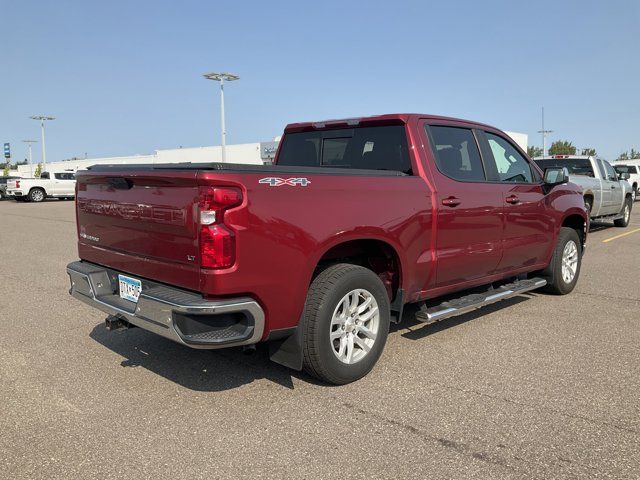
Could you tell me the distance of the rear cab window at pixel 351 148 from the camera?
4445 millimetres

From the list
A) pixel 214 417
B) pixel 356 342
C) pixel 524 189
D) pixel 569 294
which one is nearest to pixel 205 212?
pixel 214 417

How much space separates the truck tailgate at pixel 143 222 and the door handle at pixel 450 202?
2175mm

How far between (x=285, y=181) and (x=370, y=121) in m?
1.66

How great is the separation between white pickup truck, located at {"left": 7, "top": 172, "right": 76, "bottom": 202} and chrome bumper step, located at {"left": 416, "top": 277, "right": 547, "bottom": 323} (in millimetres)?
29050

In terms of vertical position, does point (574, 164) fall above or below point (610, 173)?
above

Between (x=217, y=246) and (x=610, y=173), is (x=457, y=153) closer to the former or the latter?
(x=217, y=246)

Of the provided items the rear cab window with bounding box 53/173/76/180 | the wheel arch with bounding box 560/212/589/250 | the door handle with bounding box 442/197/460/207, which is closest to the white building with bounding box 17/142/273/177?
the rear cab window with bounding box 53/173/76/180

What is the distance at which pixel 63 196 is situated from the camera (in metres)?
31.7

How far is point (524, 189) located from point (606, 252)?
5.63m

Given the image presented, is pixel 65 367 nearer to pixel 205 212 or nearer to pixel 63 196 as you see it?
pixel 205 212

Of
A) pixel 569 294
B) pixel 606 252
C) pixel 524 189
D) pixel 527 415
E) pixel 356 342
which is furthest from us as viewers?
pixel 606 252

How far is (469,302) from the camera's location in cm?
469

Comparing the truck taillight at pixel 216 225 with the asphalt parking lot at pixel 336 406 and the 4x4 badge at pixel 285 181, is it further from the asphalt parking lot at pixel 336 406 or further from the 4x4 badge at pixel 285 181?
the asphalt parking lot at pixel 336 406

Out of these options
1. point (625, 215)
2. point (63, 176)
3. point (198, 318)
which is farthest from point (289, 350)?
point (63, 176)
